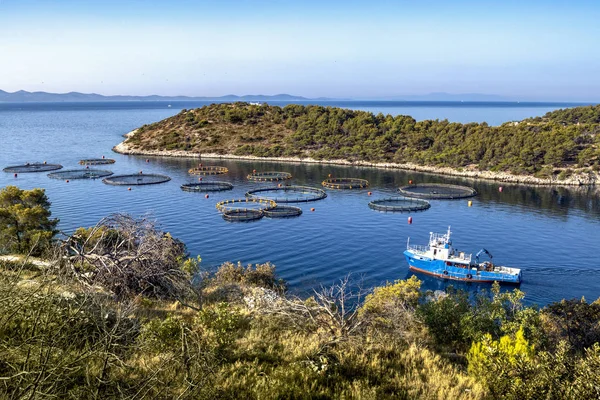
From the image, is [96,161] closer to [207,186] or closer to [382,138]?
[207,186]

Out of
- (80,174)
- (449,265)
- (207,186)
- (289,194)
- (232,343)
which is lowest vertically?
(449,265)

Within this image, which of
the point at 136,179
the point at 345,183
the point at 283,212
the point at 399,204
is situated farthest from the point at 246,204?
the point at 136,179

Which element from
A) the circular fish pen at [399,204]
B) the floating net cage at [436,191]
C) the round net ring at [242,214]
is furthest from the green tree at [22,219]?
the floating net cage at [436,191]

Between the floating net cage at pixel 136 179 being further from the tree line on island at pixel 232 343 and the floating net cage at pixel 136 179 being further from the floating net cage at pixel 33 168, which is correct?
the tree line on island at pixel 232 343

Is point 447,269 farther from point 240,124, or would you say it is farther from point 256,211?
point 240,124

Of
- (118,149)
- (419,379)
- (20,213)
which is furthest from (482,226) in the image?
(118,149)

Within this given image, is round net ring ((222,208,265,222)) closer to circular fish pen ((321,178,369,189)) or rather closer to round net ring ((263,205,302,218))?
round net ring ((263,205,302,218))
